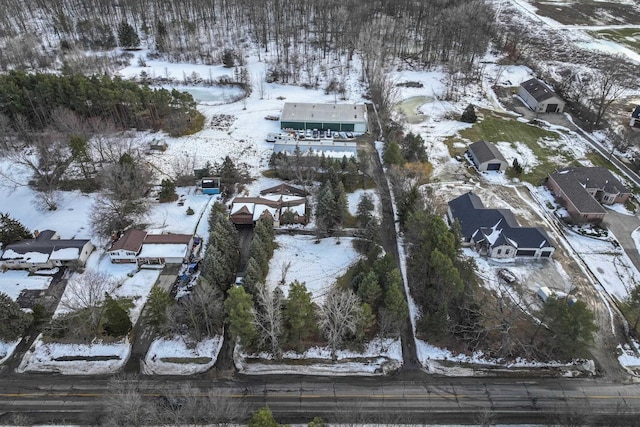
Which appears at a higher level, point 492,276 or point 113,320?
point 113,320

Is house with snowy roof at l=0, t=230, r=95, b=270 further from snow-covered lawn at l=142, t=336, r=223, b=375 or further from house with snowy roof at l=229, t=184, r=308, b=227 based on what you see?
house with snowy roof at l=229, t=184, r=308, b=227

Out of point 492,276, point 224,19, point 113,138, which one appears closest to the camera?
point 492,276

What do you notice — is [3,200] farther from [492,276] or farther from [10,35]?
[10,35]

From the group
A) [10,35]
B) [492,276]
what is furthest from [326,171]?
[10,35]

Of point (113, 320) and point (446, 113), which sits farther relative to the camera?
→ point (446, 113)

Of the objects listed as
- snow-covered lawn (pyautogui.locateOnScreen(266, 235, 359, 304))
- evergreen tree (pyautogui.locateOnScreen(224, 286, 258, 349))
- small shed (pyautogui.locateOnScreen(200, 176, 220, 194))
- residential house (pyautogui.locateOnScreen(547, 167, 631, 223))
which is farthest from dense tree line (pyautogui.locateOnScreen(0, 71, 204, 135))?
residential house (pyautogui.locateOnScreen(547, 167, 631, 223))

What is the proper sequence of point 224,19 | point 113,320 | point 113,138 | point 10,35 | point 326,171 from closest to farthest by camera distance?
point 113,320
point 326,171
point 113,138
point 10,35
point 224,19

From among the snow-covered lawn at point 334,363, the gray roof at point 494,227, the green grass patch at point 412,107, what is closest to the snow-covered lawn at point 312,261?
the snow-covered lawn at point 334,363
